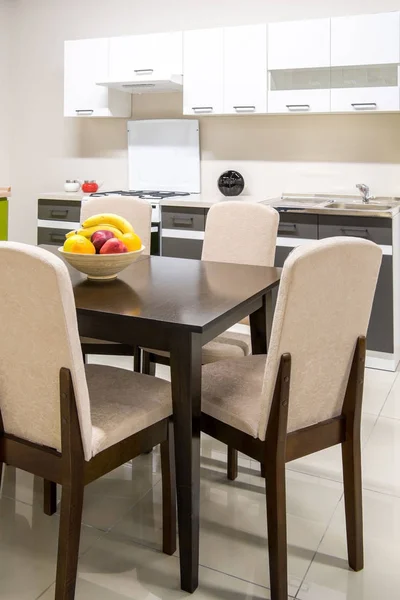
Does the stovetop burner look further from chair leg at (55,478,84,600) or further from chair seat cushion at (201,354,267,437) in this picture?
chair leg at (55,478,84,600)

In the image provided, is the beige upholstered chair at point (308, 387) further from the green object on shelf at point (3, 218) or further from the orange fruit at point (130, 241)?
the green object on shelf at point (3, 218)

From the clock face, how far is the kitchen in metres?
0.09

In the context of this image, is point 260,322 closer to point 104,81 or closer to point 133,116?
point 104,81

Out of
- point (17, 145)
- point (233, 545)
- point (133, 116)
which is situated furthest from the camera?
point (17, 145)

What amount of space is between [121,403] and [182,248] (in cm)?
245

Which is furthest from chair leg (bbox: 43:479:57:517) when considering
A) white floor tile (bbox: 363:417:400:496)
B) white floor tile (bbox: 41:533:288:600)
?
white floor tile (bbox: 363:417:400:496)

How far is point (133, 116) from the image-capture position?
490 centimetres

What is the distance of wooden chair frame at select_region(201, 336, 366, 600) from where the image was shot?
63.1 inches

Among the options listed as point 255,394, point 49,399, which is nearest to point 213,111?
point 255,394

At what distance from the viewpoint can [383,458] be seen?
8.52 feet

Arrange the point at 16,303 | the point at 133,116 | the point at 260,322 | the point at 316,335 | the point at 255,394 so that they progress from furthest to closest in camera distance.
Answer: the point at 133,116 → the point at 260,322 → the point at 255,394 → the point at 316,335 → the point at 16,303

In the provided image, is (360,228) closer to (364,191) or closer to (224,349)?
(364,191)

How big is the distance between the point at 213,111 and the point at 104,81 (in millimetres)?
812

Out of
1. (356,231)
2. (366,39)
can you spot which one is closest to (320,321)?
(356,231)
